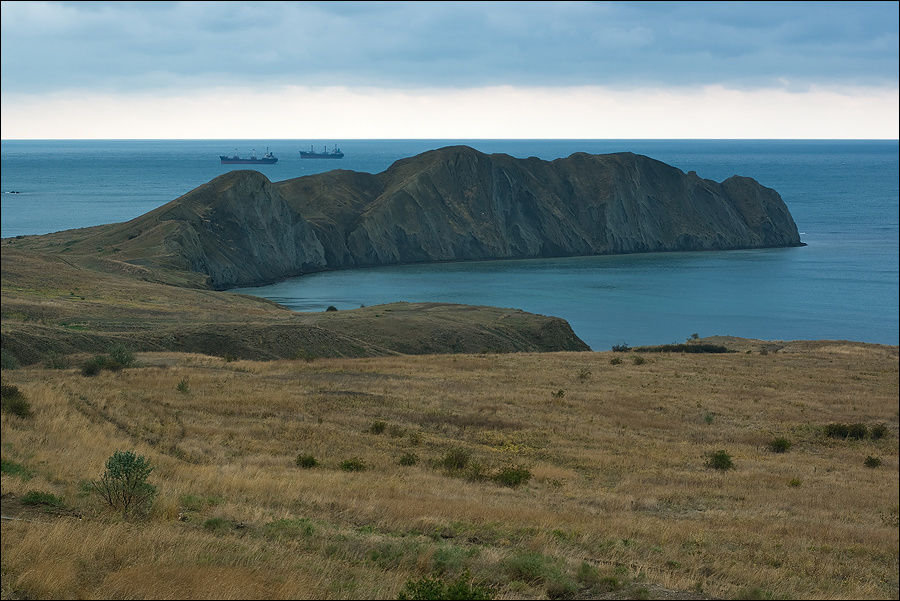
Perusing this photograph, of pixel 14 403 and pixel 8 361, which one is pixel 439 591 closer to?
pixel 14 403

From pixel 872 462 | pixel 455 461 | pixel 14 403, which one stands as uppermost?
pixel 14 403

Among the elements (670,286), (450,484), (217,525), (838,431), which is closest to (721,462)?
(838,431)

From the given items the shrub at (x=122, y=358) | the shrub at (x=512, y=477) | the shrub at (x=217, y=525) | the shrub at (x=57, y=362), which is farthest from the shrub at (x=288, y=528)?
the shrub at (x=57, y=362)

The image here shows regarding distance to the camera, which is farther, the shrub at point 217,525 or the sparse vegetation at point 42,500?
the sparse vegetation at point 42,500

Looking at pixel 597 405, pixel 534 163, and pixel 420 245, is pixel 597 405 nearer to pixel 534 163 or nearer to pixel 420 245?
pixel 420 245

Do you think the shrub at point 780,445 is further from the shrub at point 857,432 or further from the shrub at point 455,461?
the shrub at point 455,461

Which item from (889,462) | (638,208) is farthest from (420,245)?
(889,462)
